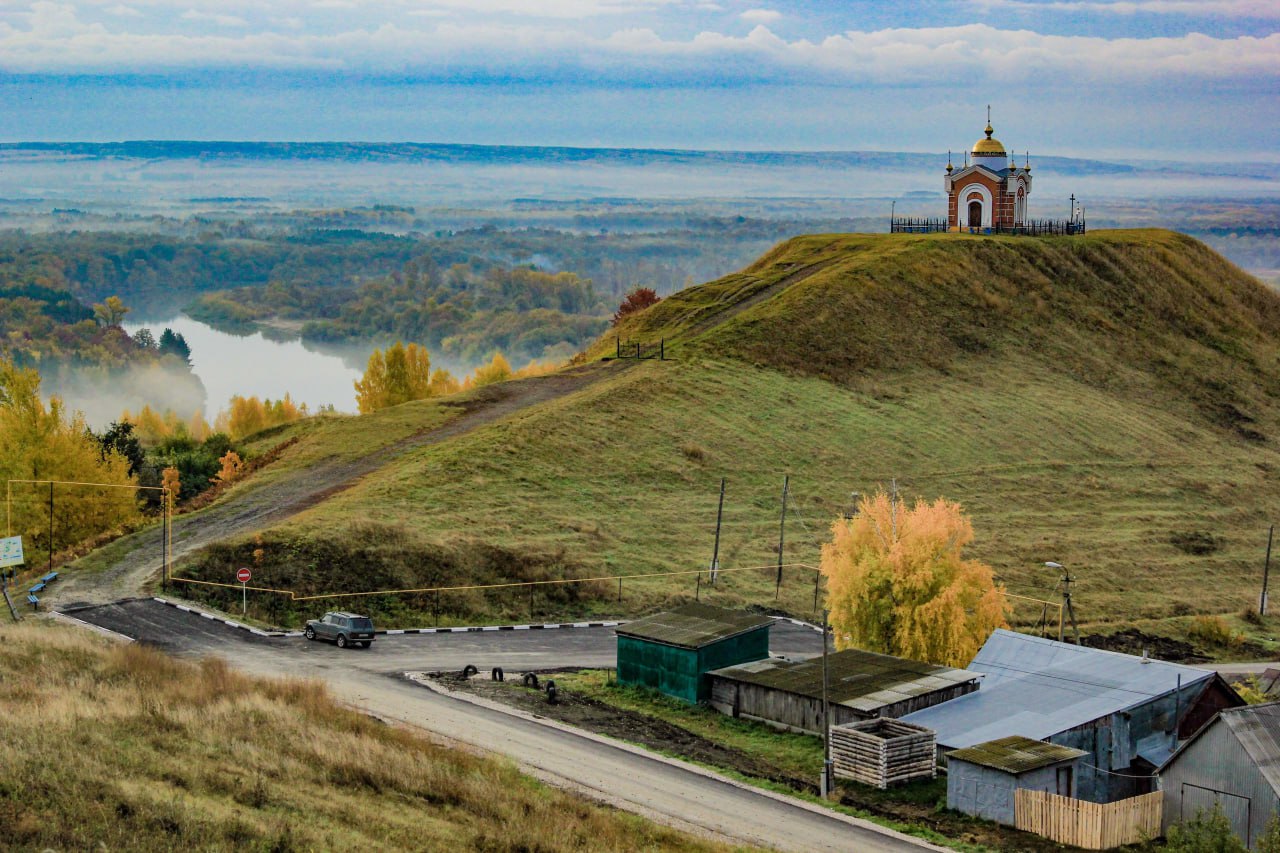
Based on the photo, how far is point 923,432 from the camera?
90.4m

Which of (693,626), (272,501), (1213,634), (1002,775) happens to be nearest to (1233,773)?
(1002,775)

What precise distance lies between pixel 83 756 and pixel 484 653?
22904 mm

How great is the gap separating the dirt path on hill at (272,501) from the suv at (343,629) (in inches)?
342

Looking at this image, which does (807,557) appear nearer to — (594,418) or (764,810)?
(594,418)

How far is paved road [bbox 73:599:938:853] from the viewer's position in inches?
1319

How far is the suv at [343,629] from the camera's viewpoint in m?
49.1

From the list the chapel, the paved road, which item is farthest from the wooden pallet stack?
the chapel

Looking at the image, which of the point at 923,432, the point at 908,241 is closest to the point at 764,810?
the point at 923,432

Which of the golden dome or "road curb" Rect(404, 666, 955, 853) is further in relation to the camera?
the golden dome

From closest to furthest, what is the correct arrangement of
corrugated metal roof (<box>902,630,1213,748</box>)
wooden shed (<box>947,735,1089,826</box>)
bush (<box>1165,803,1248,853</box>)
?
bush (<box>1165,803,1248,853</box>), wooden shed (<box>947,735,1089,826</box>), corrugated metal roof (<box>902,630,1213,748</box>)

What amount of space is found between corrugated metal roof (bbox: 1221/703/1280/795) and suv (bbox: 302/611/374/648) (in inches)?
1136

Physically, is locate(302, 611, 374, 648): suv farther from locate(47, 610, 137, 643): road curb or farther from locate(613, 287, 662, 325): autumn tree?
locate(613, 287, 662, 325): autumn tree

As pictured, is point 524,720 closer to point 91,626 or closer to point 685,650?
point 685,650

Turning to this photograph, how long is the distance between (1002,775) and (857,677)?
916 cm
